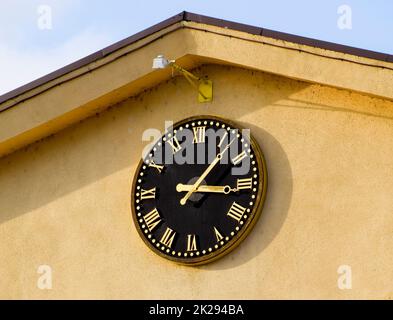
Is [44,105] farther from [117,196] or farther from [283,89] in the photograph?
[283,89]

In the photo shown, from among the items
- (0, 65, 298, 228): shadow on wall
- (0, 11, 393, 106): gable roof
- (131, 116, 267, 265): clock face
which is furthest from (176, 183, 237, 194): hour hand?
(0, 11, 393, 106): gable roof

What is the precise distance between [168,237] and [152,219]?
0.27 metres

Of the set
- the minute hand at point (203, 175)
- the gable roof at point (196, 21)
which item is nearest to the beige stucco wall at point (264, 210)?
the minute hand at point (203, 175)

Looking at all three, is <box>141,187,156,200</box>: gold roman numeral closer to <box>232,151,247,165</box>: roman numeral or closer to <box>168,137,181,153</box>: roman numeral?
<box>168,137,181,153</box>: roman numeral

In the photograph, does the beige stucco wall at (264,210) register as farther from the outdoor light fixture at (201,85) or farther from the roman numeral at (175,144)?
the roman numeral at (175,144)

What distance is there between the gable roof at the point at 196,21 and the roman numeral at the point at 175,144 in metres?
1.08

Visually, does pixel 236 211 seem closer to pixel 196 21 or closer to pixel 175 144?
pixel 175 144

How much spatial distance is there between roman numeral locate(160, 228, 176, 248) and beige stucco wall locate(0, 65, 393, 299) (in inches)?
8.5

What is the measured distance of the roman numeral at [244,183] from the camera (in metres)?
14.4

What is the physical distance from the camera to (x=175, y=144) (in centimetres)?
1486

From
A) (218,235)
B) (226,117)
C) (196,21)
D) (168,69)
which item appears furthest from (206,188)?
(196,21)

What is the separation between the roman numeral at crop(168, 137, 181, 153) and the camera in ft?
48.6

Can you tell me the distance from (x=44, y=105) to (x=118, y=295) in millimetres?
2122
